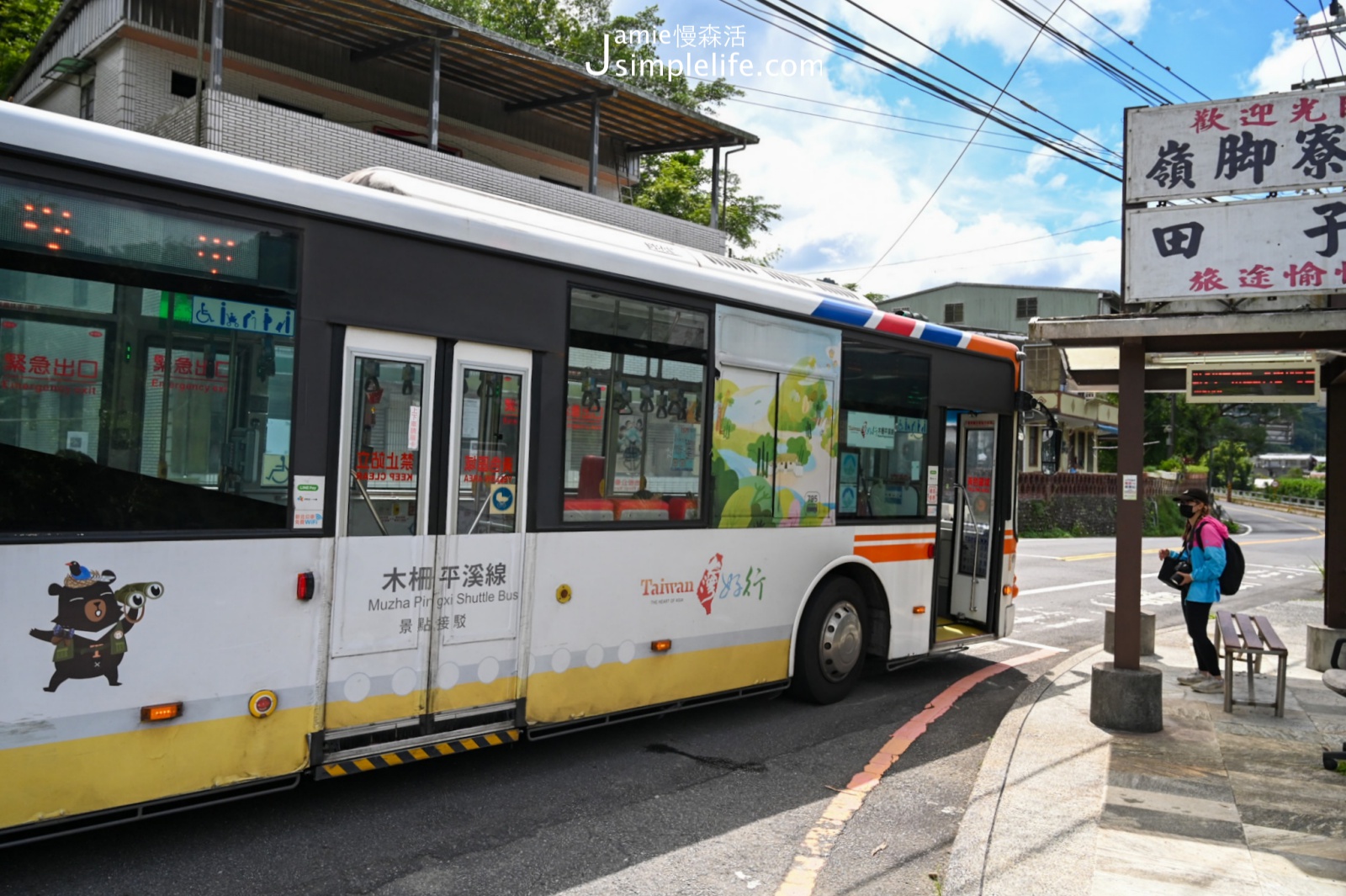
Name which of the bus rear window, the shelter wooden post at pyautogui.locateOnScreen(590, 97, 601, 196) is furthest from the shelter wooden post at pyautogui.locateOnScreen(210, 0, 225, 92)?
the bus rear window

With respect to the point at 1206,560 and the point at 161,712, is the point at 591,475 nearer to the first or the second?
the point at 161,712

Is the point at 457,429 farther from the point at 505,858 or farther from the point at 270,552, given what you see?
the point at 505,858

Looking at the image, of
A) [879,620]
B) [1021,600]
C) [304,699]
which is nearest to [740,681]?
[879,620]

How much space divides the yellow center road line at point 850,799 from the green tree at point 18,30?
22.8m

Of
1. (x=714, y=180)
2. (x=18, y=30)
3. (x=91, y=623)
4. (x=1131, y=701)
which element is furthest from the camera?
(x=18, y=30)

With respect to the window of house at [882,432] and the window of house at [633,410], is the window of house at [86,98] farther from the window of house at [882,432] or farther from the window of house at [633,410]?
the window of house at [882,432]

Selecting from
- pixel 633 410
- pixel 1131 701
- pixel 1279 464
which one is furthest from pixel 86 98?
pixel 1279 464

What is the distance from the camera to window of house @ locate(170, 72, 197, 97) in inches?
630

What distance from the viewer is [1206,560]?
853 centimetres

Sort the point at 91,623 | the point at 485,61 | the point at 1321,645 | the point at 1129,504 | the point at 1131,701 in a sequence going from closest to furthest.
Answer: the point at 91,623, the point at 1131,701, the point at 1129,504, the point at 1321,645, the point at 485,61

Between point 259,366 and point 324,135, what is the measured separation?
10694 mm

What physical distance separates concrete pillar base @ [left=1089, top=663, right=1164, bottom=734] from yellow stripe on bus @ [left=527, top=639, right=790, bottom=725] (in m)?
2.32

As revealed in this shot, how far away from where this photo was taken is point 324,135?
46.3 feet

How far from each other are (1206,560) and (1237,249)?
2.87m
